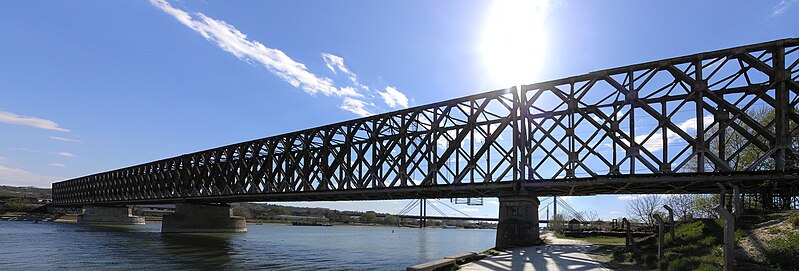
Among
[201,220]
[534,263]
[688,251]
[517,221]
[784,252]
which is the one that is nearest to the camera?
[784,252]

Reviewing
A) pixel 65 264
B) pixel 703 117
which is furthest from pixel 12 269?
pixel 703 117

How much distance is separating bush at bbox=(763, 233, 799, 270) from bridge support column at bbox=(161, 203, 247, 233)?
9243 cm

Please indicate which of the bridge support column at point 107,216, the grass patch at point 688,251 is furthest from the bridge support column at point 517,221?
the bridge support column at point 107,216

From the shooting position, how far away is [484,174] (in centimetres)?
4659

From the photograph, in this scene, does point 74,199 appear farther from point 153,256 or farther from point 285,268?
point 285,268

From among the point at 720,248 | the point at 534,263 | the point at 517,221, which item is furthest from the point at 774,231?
the point at 517,221

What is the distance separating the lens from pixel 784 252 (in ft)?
60.6

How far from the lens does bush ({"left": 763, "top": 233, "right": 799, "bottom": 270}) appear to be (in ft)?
58.7

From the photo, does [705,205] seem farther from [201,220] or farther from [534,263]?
[201,220]

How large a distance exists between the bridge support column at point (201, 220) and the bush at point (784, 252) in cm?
9243

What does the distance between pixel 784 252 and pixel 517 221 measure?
22364 mm

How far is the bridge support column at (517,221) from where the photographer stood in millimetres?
39375

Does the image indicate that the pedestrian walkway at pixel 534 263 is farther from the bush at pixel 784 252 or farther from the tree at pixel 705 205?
the tree at pixel 705 205

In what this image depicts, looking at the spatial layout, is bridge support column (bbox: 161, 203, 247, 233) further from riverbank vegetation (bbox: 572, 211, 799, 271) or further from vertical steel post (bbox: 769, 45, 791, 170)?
vertical steel post (bbox: 769, 45, 791, 170)
